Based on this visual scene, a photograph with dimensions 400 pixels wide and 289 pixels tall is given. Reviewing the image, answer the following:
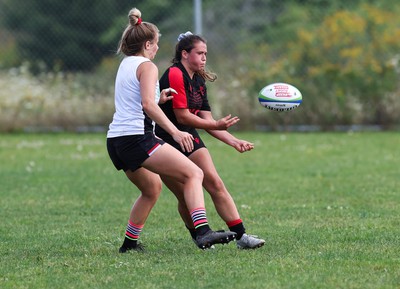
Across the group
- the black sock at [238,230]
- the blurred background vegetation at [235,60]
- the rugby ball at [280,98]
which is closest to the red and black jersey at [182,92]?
the rugby ball at [280,98]

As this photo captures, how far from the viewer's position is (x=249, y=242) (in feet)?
21.1

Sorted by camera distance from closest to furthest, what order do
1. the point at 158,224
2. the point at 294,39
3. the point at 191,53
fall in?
the point at 191,53 < the point at 158,224 < the point at 294,39

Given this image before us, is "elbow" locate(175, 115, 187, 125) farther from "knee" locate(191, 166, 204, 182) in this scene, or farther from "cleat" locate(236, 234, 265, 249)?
"cleat" locate(236, 234, 265, 249)

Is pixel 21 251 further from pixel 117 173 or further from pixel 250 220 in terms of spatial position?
pixel 117 173

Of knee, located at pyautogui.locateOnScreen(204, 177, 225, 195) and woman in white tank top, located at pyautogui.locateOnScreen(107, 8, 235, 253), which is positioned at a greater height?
woman in white tank top, located at pyautogui.locateOnScreen(107, 8, 235, 253)

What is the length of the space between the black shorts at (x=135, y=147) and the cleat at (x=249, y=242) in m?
0.94

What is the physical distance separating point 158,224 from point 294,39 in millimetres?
11373

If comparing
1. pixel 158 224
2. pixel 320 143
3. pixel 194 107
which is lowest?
pixel 320 143

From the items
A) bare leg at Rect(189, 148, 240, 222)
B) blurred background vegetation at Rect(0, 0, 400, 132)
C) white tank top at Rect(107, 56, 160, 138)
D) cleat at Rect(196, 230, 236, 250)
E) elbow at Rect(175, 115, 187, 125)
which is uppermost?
white tank top at Rect(107, 56, 160, 138)

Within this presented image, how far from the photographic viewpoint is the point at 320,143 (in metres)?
15.3

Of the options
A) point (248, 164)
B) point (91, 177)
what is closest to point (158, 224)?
point (91, 177)

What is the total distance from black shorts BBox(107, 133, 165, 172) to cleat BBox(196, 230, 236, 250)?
66cm

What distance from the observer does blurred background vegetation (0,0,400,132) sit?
1772 centimetres

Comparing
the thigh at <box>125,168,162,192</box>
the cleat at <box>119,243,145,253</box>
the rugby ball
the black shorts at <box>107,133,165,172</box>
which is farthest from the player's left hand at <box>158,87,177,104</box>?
the cleat at <box>119,243,145,253</box>
